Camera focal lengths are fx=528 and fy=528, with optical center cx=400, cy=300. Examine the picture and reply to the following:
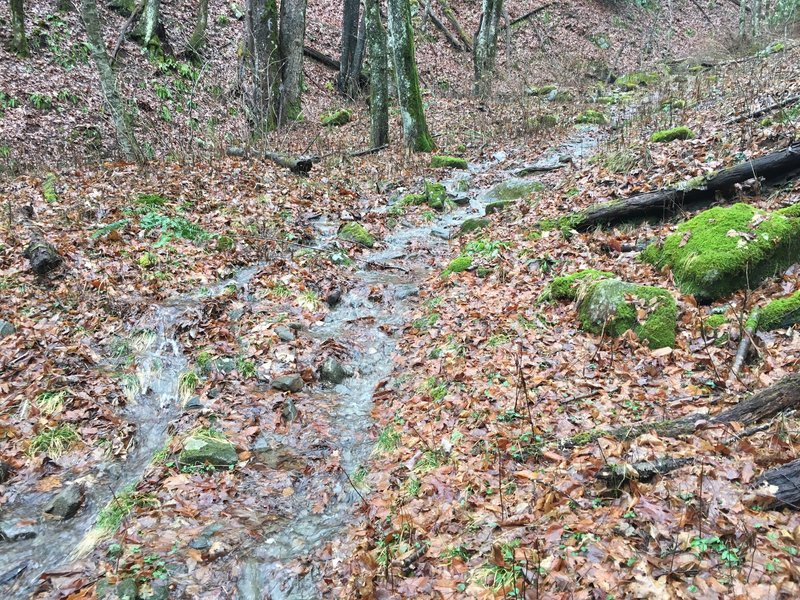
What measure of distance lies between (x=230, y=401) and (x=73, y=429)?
1.57 meters

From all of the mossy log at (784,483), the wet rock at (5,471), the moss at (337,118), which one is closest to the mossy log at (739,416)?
the mossy log at (784,483)

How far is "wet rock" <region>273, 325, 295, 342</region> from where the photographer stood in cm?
720

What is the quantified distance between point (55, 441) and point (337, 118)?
572 inches

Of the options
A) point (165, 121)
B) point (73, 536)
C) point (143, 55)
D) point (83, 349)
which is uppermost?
point (143, 55)

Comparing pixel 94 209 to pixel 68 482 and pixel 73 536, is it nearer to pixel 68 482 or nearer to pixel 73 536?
pixel 68 482

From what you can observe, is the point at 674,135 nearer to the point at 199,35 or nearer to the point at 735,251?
the point at 735,251

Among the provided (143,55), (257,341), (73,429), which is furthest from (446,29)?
(73,429)

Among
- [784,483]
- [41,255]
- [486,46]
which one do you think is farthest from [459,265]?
[486,46]

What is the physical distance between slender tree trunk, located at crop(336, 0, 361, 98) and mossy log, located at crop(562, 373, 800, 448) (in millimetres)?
18374

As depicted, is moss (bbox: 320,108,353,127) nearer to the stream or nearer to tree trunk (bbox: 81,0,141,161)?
tree trunk (bbox: 81,0,141,161)

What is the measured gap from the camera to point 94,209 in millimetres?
9242

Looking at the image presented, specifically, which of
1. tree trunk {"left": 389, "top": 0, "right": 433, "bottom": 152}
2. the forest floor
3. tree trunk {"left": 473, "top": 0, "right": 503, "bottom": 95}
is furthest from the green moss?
tree trunk {"left": 473, "top": 0, "right": 503, "bottom": 95}

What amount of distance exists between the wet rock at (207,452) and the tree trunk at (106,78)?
27.4 feet

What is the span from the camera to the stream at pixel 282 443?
4242mm
